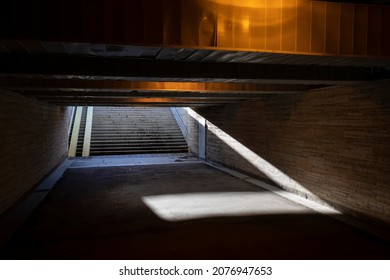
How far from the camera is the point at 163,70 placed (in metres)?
5.05

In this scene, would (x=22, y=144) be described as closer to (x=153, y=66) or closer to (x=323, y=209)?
(x=153, y=66)

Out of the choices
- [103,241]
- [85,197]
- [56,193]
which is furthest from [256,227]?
[56,193]

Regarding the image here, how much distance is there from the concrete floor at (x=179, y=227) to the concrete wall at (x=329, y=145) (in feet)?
2.26

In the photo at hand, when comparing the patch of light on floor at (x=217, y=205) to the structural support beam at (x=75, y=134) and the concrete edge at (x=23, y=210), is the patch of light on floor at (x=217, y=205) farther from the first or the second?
the structural support beam at (x=75, y=134)

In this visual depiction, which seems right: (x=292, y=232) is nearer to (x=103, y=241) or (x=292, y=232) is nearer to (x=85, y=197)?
(x=103, y=241)

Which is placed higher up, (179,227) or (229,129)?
(229,129)

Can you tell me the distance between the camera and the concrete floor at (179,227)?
489 cm

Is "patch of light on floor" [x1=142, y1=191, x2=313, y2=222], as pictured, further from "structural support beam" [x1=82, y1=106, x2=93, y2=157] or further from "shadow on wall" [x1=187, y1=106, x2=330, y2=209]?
"structural support beam" [x1=82, y1=106, x2=93, y2=157]

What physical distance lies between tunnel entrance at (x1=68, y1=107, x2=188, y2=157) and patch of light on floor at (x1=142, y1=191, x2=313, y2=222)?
1012 cm

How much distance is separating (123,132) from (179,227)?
14.4m

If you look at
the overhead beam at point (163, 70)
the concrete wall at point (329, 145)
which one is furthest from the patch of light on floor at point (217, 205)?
the overhead beam at point (163, 70)

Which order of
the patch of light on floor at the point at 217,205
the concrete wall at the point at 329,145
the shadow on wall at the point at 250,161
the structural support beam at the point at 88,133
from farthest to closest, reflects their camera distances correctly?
the structural support beam at the point at 88,133 < the shadow on wall at the point at 250,161 < the patch of light on floor at the point at 217,205 < the concrete wall at the point at 329,145

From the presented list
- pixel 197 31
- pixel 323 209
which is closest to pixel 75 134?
pixel 323 209
